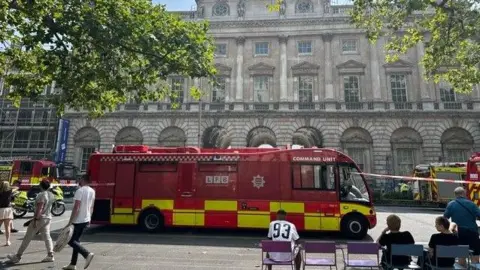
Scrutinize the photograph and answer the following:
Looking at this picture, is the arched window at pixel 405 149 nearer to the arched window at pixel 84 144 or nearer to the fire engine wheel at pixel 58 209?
the fire engine wheel at pixel 58 209

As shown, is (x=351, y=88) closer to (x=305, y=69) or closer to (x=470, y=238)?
(x=305, y=69)

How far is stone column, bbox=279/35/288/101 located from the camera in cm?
3200

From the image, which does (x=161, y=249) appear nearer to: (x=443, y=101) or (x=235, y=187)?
(x=235, y=187)

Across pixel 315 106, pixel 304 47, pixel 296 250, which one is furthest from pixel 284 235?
pixel 304 47

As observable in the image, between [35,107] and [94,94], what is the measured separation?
3181cm

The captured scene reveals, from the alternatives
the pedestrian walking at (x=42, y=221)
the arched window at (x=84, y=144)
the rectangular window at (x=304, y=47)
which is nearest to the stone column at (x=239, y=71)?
the rectangular window at (x=304, y=47)

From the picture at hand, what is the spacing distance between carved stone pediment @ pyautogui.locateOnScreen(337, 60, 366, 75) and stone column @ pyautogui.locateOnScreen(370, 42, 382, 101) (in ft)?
2.82

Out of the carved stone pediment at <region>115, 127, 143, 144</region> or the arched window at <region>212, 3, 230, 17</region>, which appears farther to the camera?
the arched window at <region>212, 3, 230, 17</region>

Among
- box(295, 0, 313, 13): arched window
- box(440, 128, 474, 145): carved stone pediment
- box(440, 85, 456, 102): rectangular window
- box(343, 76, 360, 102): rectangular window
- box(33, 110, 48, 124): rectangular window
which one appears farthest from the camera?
box(33, 110, 48, 124): rectangular window

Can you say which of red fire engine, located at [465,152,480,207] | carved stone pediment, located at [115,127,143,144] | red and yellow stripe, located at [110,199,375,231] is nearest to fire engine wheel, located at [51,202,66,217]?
red and yellow stripe, located at [110,199,375,231]

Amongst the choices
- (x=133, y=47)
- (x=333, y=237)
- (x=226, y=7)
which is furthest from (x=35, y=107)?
(x=333, y=237)

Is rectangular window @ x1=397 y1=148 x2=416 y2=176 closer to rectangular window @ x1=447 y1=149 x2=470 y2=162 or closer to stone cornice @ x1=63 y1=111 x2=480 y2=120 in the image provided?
rectangular window @ x1=447 y1=149 x2=470 y2=162

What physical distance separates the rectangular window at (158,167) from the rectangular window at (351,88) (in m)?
23.0

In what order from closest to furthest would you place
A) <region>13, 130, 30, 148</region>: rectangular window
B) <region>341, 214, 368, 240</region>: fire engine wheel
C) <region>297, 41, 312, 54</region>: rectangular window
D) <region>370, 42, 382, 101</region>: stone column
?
<region>341, 214, 368, 240</region>: fire engine wheel < <region>370, 42, 382, 101</region>: stone column < <region>297, 41, 312, 54</region>: rectangular window < <region>13, 130, 30, 148</region>: rectangular window
